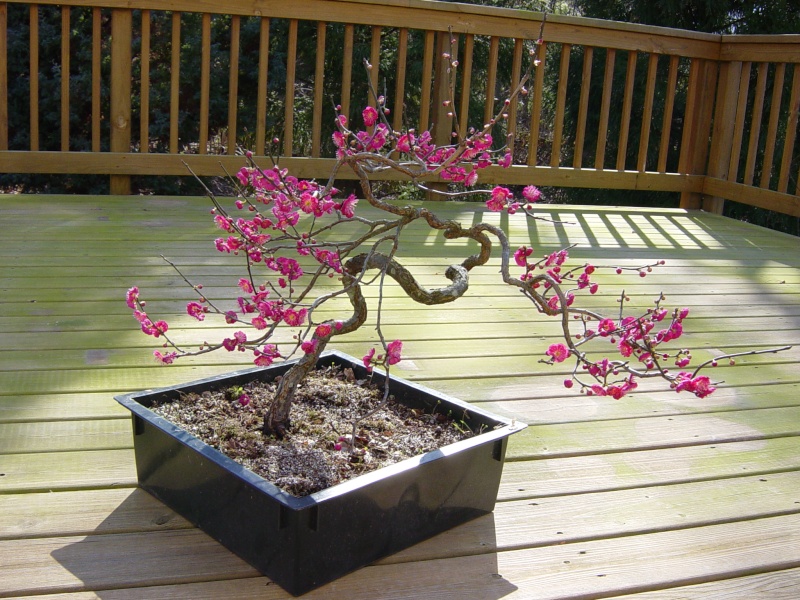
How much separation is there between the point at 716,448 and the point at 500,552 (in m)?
0.65

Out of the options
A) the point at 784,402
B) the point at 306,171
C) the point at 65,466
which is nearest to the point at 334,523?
the point at 65,466

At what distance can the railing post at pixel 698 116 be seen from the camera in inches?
183

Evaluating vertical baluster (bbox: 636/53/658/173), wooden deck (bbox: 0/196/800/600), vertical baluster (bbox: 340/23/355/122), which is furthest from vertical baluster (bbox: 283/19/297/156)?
vertical baluster (bbox: 636/53/658/173)

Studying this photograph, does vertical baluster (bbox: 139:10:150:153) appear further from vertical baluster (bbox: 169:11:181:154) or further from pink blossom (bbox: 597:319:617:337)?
pink blossom (bbox: 597:319:617:337)

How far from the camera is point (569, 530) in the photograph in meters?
1.42

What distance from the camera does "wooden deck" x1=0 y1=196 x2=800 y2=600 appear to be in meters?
1.25

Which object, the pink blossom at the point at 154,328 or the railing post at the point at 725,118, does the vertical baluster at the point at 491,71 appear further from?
the pink blossom at the point at 154,328

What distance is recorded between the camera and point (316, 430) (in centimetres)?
146

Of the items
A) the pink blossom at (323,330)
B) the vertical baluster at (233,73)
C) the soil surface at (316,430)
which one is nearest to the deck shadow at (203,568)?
A: the soil surface at (316,430)

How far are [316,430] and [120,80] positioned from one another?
2.96 meters

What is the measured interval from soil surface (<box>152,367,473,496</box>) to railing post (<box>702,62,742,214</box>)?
11.9 feet

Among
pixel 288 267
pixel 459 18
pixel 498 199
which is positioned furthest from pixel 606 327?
pixel 459 18

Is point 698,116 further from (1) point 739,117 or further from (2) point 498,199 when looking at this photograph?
(2) point 498,199

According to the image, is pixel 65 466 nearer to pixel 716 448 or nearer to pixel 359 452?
pixel 359 452
